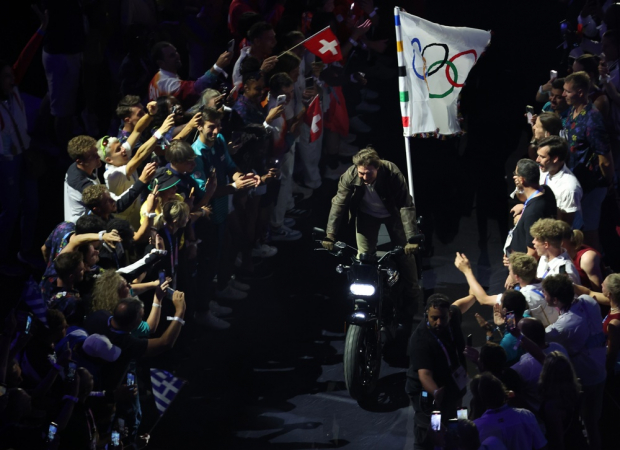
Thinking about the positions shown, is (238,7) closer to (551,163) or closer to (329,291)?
(329,291)

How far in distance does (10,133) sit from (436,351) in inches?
195

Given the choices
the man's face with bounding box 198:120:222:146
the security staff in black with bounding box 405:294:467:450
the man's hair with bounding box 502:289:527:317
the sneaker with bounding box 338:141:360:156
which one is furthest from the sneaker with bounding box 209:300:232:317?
the sneaker with bounding box 338:141:360:156

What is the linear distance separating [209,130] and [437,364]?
364 centimetres

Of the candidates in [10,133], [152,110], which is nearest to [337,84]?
[152,110]

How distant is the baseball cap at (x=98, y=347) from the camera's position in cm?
650

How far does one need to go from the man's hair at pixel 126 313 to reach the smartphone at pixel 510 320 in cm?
270

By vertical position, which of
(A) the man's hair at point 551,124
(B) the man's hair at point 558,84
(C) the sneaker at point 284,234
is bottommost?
(C) the sneaker at point 284,234

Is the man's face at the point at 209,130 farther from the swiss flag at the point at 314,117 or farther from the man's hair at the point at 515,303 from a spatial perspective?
the man's hair at the point at 515,303

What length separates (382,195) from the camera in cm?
934

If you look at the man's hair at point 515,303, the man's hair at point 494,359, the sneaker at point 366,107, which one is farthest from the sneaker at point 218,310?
the sneaker at point 366,107

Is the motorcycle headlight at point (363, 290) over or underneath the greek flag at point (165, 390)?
over

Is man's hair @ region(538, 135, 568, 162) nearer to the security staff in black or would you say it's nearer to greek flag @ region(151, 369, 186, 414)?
the security staff in black

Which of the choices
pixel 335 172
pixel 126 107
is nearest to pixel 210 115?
pixel 126 107

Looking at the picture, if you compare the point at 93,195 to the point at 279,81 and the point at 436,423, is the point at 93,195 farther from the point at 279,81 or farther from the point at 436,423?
the point at 279,81
